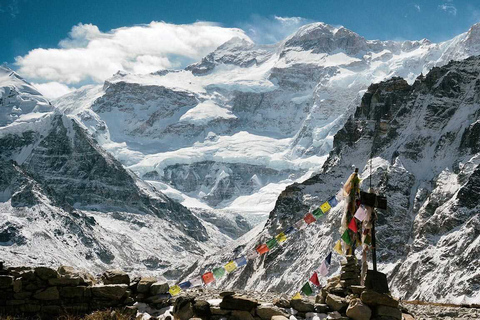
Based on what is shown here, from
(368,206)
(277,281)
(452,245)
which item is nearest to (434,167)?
(452,245)

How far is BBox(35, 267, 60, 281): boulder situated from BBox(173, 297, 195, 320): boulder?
14.5 ft

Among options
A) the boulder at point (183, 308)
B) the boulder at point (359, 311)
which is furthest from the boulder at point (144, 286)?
the boulder at point (359, 311)

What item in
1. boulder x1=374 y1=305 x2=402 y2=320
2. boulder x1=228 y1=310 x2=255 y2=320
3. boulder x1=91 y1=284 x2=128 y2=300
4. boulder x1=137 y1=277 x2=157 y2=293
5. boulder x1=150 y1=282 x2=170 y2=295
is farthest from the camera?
boulder x1=150 y1=282 x2=170 y2=295

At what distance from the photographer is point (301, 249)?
136 metres

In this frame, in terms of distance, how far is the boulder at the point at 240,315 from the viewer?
18094 millimetres

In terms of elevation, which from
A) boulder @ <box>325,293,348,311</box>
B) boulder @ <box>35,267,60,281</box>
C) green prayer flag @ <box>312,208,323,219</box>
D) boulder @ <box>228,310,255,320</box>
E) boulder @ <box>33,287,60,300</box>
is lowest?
boulder @ <box>228,310,255,320</box>

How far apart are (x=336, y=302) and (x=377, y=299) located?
1.57 m

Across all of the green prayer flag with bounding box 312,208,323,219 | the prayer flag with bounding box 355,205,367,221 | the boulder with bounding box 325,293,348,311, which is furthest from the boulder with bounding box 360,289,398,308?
the green prayer flag with bounding box 312,208,323,219

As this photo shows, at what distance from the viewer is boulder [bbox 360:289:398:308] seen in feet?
56.9

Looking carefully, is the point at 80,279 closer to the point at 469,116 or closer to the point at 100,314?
the point at 100,314

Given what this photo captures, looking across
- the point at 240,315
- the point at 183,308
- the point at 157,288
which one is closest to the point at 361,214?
the point at 240,315

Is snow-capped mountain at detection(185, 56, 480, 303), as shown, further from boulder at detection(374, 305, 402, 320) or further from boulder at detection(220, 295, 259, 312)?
boulder at detection(374, 305, 402, 320)

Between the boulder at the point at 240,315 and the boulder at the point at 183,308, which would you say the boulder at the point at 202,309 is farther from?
the boulder at the point at 240,315

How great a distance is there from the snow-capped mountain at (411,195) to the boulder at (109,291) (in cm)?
6796
